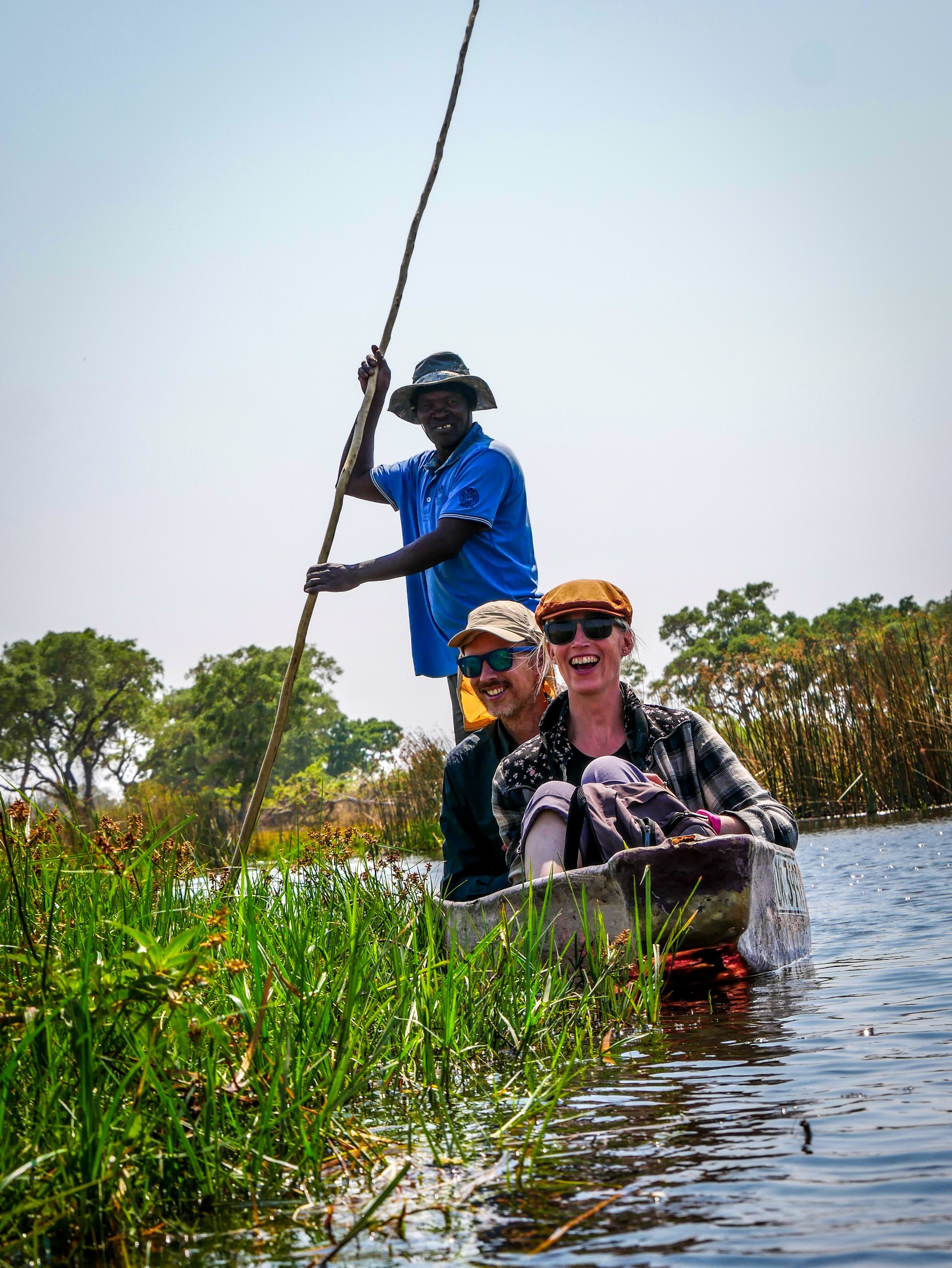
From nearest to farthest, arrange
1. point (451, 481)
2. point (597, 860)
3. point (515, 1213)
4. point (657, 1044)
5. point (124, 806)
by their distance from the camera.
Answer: point (515, 1213) → point (657, 1044) → point (597, 860) → point (451, 481) → point (124, 806)

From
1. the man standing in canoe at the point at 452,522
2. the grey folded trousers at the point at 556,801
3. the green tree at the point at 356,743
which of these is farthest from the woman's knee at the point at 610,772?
the green tree at the point at 356,743

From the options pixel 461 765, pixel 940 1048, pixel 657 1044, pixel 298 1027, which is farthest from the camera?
pixel 461 765

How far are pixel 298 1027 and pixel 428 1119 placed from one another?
34cm

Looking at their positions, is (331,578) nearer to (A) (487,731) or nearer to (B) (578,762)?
(A) (487,731)

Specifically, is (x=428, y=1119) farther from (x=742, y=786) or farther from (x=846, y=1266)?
(x=742, y=786)

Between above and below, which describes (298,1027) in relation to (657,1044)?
above

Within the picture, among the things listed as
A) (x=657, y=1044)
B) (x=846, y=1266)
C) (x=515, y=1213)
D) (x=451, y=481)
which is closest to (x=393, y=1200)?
(x=515, y=1213)

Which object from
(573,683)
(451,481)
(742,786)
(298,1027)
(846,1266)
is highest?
(451,481)

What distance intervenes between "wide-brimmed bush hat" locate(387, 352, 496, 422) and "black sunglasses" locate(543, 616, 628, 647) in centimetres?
170

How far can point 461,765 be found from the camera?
505 centimetres

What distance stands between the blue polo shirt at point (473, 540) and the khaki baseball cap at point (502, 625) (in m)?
0.74

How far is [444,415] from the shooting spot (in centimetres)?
592

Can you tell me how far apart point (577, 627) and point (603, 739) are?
18.2 inches

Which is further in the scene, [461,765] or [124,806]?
[124,806]
